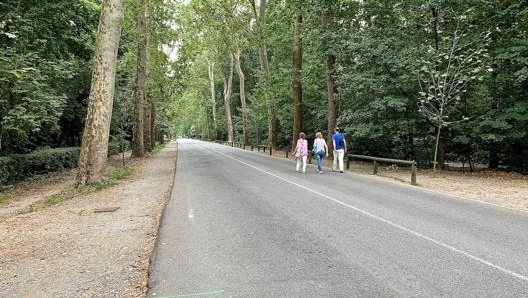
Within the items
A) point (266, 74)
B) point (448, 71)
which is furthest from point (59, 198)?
point (266, 74)

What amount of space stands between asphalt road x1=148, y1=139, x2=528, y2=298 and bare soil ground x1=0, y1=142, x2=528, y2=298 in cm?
45

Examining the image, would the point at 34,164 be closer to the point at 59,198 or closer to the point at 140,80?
the point at 59,198

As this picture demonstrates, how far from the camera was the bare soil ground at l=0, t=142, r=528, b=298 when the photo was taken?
4.79 meters

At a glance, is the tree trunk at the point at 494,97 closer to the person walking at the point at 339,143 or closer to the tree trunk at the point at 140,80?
the person walking at the point at 339,143

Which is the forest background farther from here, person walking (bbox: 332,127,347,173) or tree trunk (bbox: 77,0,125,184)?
person walking (bbox: 332,127,347,173)

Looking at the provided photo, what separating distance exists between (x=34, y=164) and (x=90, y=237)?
14.1 meters

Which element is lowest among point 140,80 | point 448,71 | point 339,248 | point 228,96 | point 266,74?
point 339,248

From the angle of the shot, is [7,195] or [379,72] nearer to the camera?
[7,195]

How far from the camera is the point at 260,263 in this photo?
5.22 m

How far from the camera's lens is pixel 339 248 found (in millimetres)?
5781

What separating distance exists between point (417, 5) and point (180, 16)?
2124 centimetres

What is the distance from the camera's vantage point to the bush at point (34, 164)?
51.3 ft

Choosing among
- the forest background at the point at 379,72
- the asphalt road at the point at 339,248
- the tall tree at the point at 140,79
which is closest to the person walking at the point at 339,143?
the forest background at the point at 379,72

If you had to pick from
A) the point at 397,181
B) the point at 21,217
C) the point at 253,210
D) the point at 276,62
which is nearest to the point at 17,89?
the point at 21,217
